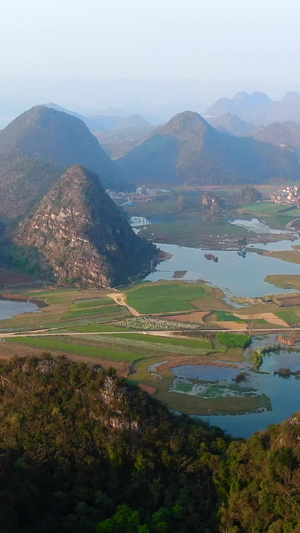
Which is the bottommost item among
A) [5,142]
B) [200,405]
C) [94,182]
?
[200,405]

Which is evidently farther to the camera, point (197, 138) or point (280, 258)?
point (197, 138)

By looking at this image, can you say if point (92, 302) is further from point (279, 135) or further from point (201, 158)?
point (279, 135)

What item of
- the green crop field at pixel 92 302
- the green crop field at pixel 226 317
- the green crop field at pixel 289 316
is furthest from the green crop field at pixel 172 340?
the green crop field at pixel 92 302

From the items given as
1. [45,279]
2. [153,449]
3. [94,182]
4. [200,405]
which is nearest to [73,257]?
[45,279]

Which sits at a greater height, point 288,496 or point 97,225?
point 97,225

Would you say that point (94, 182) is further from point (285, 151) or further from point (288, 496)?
point (285, 151)

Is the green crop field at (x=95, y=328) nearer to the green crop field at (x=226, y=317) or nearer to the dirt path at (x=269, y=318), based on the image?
the green crop field at (x=226, y=317)

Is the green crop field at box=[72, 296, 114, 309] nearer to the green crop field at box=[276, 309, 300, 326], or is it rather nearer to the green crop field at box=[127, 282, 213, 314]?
the green crop field at box=[127, 282, 213, 314]
